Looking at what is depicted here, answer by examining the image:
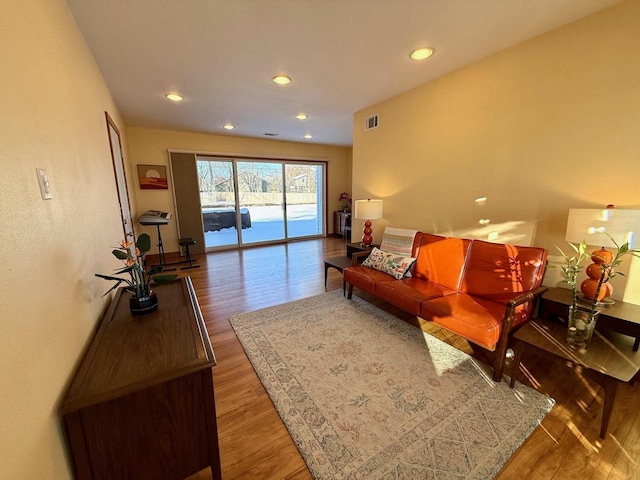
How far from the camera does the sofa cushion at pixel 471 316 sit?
6.12 ft

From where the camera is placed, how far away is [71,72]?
159 centimetres

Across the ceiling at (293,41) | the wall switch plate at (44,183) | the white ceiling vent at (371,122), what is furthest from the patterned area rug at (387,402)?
the white ceiling vent at (371,122)

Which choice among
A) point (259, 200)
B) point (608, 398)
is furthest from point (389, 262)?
point (259, 200)

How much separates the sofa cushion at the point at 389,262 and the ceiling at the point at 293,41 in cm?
196

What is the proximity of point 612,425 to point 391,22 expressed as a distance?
9.71ft

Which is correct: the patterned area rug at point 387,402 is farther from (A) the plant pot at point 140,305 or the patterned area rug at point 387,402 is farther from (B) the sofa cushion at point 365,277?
(A) the plant pot at point 140,305

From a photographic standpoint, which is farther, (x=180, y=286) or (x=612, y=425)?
(x=180, y=286)

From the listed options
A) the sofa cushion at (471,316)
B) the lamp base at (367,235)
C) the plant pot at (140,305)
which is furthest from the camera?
the lamp base at (367,235)

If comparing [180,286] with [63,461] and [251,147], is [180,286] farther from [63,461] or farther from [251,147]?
[251,147]

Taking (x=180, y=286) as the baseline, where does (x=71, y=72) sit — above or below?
above

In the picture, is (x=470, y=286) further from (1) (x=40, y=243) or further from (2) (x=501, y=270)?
(1) (x=40, y=243)

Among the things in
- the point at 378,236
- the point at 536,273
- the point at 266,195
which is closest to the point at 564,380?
the point at 536,273

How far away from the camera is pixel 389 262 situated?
301 cm

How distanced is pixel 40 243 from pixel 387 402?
1.96m
